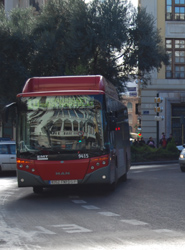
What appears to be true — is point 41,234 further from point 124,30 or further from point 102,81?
point 124,30

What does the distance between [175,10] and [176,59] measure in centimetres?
340

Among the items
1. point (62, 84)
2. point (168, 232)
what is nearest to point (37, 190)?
point (62, 84)

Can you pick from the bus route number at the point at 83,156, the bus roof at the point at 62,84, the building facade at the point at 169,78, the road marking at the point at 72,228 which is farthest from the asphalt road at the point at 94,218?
the building facade at the point at 169,78

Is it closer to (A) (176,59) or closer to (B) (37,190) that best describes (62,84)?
(B) (37,190)

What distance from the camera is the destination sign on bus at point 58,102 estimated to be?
14.0m

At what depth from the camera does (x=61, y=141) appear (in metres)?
13.8

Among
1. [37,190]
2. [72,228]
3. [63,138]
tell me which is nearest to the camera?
[72,228]

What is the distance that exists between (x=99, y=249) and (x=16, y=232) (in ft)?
6.28

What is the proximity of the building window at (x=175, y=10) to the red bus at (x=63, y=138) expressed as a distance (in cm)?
2939

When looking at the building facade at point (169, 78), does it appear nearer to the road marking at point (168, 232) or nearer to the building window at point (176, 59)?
the building window at point (176, 59)

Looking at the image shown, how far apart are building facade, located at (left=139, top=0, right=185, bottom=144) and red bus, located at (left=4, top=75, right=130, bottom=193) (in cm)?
2727

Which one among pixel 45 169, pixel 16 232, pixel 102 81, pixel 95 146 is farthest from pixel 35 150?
pixel 16 232

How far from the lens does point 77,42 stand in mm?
33375

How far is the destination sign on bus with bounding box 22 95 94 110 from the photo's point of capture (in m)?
14.0
